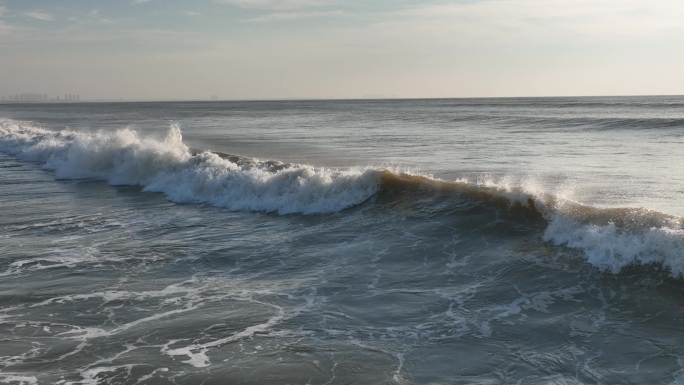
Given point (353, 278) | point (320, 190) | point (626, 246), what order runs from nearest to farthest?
1. point (626, 246)
2. point (353, 278)
3. point (320, 190)

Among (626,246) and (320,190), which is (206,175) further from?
(626,246)

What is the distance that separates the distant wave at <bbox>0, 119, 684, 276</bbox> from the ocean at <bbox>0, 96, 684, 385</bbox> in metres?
0.06

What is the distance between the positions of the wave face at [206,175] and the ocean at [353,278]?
0.32ft

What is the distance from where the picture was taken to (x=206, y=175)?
2409 cm

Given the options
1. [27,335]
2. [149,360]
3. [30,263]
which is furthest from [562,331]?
[30,263]

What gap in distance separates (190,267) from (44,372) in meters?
5.38

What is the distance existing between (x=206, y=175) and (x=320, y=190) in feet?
19.6

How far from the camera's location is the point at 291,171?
21531mm

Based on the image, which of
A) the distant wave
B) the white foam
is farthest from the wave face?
the white foam

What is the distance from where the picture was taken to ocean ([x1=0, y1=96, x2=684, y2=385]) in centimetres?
848

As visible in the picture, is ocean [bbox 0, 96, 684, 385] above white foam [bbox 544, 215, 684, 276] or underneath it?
underneath

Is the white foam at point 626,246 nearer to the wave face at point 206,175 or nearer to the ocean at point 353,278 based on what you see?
the ocean at point 353,278

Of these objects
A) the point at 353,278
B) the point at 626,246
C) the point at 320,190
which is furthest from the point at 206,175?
the point at 626,246

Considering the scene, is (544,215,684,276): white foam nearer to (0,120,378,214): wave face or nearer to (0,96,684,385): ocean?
(0,96,684,385): ocean
